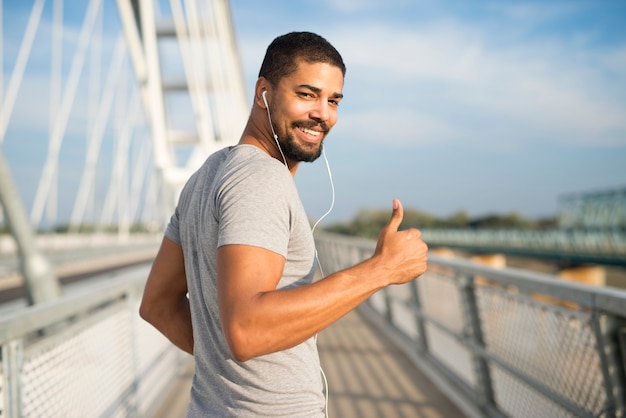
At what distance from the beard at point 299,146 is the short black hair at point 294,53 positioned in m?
0.12

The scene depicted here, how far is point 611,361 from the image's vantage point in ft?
9.43

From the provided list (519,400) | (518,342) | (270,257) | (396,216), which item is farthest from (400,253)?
(519,400)

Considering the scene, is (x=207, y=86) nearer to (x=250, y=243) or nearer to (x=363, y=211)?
(x=250, y=243)

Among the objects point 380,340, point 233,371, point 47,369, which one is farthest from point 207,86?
point 233,371

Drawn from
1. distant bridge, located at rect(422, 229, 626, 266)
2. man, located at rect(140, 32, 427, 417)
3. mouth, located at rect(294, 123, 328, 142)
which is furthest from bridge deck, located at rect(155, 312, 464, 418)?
distant bridge, located at rect(422, 229, 626, 266)

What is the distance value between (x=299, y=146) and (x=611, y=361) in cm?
207

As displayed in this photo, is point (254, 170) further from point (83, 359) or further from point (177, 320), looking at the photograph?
point (83, 359)

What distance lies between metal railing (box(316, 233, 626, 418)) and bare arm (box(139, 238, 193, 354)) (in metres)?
1.82

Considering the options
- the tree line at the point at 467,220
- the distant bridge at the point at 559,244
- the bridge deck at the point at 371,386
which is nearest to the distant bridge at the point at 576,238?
the distant bridge at the point at 559,244

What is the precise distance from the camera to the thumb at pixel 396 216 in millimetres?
1440

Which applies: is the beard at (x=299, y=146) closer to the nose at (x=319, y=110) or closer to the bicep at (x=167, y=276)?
the nose at (x=319, y=110)

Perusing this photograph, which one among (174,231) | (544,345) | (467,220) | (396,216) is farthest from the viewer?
(467,220)

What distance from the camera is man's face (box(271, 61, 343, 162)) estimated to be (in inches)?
59.2

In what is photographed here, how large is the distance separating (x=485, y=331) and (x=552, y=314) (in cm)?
136
